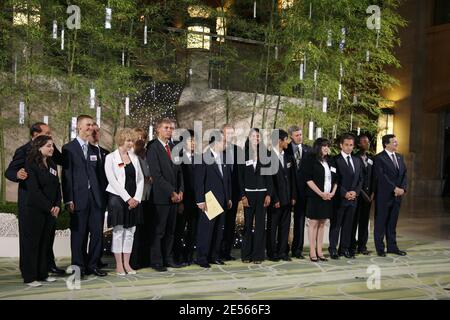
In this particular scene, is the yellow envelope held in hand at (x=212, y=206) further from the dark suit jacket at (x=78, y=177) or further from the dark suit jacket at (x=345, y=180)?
the dark suit jacket at (x=345, y=180)

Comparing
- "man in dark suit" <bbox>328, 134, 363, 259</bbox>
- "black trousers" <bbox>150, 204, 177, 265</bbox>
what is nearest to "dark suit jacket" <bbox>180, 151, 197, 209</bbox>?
"black trousers" <bbox>150, 204, 177, 265</bbox>

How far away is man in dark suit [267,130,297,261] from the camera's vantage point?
635 centimetres

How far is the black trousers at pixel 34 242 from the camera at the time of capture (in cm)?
491

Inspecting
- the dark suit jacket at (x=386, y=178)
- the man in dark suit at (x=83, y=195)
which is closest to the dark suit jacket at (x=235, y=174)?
the man in dark suit at (x=83, y=195)

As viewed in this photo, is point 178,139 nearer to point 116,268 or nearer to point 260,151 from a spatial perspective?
point 260,151

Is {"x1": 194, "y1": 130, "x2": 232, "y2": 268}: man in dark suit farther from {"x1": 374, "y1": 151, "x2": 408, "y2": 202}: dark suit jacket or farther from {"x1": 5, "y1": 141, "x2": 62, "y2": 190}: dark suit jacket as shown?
{"x1": 374, "y1": 151, "x2": 408, "y2": 202}: dark suit jacket

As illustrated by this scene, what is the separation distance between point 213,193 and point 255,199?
1.60ft

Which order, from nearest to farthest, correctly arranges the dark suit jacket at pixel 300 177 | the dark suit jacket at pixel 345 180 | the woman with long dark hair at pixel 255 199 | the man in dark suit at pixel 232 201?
the woman with long dark hair at pixel 255 199
the man in dark suit at pixel 232 201
the dark suit jacket at pixel 300 177
the dark suit jacket at pixel 345 180

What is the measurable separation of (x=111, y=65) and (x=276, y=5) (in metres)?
2.64

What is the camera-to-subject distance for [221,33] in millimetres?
10430

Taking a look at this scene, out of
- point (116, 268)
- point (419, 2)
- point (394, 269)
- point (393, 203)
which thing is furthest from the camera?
point (419, 2)

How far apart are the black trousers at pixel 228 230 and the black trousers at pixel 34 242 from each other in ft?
6.67
